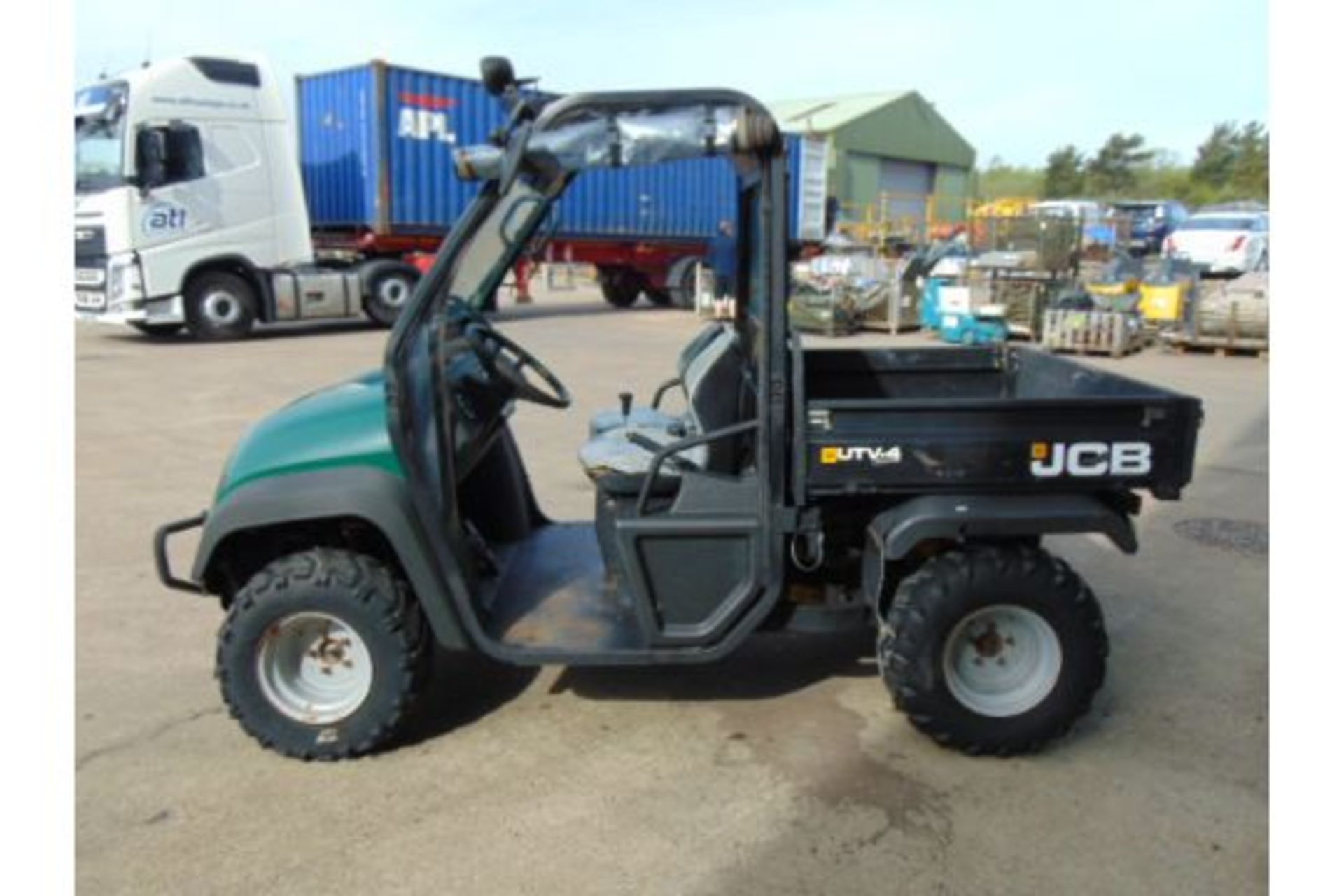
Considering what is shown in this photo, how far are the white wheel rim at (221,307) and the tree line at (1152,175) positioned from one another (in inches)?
1813

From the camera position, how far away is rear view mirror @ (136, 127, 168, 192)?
40.1ft

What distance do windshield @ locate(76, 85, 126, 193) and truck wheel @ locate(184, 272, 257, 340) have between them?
1.67 m

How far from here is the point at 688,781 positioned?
3305mm

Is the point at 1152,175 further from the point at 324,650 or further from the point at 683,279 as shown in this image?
the point at 324,650

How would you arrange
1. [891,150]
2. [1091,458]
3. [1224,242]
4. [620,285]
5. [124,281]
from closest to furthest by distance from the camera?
[1091,458] → [124,281] → [620,285] → [1224,242] → [891,150]

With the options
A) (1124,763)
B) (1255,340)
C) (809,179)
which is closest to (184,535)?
(1124,763)

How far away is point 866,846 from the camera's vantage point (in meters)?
2.97

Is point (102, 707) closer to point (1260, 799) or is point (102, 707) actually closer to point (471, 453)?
point (471, 453)

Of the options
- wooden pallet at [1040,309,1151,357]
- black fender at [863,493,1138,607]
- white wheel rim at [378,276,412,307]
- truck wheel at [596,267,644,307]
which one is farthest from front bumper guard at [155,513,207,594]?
truck wheel at [596,267,644,307]

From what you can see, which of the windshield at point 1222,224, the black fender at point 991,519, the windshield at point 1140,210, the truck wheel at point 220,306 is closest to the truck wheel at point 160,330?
the truck wheel at point 220,306

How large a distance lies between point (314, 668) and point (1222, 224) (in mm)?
23668

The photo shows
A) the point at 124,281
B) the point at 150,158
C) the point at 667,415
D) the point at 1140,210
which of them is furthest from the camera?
the point at 1140,210

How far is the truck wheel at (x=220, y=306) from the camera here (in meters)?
13.8

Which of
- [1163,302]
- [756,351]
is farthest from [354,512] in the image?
[1163,302]
